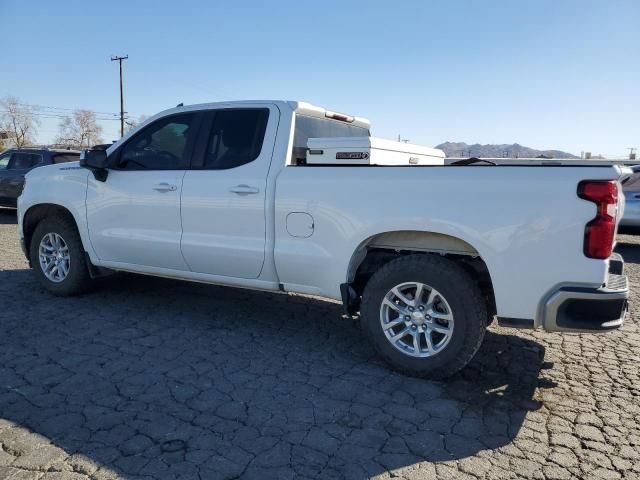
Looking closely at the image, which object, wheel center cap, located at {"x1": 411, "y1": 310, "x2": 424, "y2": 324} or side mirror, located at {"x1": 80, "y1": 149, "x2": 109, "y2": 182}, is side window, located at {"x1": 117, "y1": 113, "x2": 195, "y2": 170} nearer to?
side mirror, located at {"x1": 80, "y1": 149, "x2": 109, "y2": 182}

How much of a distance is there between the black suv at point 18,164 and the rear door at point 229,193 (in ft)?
29.8

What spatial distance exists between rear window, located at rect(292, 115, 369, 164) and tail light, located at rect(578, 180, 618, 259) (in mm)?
2296

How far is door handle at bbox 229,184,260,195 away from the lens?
14.2 feet

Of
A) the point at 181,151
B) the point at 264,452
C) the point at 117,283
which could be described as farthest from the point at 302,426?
the point at 117,283

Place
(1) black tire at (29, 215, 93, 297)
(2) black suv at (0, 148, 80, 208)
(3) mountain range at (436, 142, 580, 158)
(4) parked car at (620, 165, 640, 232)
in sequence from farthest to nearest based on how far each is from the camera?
(3) mountain range at (436, 142, 580, 158) < (2) black suv at (0, 148, 80, 208) < (4) parked car at (620, 165, 640, 232) < (1) black tire at (29, 215, 93, 297)

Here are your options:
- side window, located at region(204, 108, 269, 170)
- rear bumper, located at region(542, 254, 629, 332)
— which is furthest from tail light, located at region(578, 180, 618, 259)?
side window, located at region(204, 108, 269, 170)

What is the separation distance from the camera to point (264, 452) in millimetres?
2822

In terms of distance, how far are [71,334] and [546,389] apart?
384cm

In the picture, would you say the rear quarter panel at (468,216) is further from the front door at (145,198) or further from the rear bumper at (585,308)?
the front door at (145,198)

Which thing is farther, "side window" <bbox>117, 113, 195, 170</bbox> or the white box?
"side window" <bbox>117, 113, 195, 170</bbox>

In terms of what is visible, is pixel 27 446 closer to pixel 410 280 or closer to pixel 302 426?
pixel 302 426

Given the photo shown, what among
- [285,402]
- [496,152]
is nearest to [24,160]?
[285,402]

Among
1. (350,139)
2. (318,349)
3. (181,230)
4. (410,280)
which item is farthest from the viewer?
(181,230)

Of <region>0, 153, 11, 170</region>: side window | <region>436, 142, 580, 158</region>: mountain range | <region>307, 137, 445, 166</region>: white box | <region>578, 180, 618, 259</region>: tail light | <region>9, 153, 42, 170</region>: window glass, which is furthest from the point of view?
<region>436, 142, 580, 158</region>: mountain range
